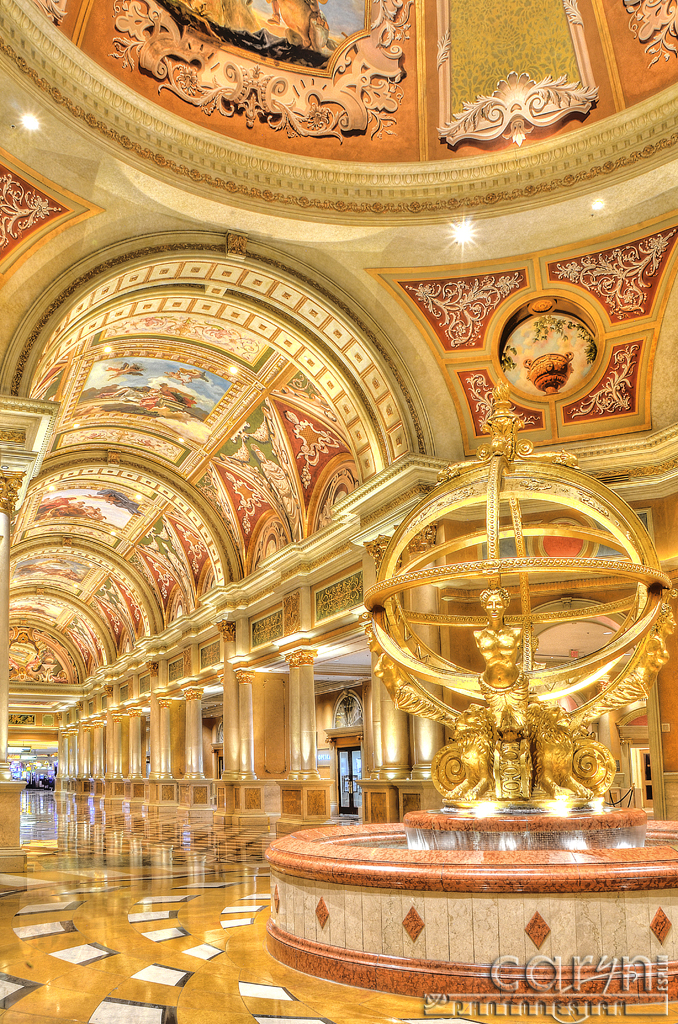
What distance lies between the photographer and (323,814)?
1720 cm

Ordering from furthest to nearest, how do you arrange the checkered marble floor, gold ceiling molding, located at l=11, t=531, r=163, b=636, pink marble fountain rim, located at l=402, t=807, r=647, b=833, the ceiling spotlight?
gold ceiling molding, located at l=11, t=531, r=163, b=636 < the ceiling spotlight < pink marble fountain rim, located at l=402, t=807, r=647, b=833 < the checkered marble floor

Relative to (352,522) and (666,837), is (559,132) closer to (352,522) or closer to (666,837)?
(352,522)

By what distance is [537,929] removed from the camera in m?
4.62

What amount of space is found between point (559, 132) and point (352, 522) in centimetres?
697

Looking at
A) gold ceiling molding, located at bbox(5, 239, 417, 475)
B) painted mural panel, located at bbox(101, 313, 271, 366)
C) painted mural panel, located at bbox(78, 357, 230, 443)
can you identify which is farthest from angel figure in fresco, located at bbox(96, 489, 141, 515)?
gold ceiling molding, located at bbox(5, 239, 417, 475)

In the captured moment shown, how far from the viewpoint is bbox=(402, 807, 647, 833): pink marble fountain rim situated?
5.87 metres

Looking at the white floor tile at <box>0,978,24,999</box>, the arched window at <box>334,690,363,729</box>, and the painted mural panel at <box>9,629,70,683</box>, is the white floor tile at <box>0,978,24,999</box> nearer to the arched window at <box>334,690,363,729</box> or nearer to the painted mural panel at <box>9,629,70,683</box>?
the arched window at <box>334,690,363,729</box>

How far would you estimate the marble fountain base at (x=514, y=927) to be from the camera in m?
4.52

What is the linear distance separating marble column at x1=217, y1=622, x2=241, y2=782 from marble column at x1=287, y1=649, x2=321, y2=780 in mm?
3348

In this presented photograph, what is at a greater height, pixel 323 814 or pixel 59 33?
pixel 59 33

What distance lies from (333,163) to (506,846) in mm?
9199

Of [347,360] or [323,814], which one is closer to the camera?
[347,360]

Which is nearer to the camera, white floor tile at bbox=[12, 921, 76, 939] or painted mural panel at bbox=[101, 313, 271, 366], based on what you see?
white floor tile at bbox=[12, 921, 76, 939]

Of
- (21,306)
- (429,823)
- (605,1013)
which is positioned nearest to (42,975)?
(429,823)
